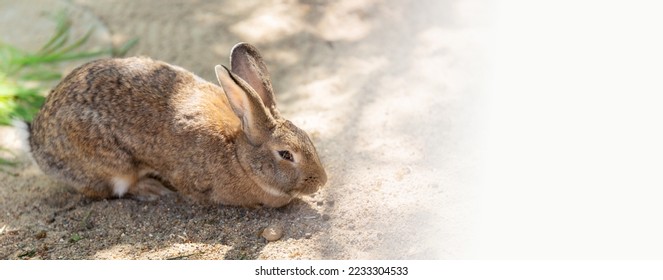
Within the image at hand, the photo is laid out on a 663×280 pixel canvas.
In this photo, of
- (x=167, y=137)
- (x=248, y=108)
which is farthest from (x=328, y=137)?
(x=167, y=137)

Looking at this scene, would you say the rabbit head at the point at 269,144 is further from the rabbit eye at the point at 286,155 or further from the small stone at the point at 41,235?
the small stone at the point at 41,235

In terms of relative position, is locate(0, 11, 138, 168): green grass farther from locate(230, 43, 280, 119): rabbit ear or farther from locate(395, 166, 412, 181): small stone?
locate(395, 166, 412, 181): small stone

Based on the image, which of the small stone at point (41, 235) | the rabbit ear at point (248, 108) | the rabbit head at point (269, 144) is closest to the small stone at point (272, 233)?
the rabbit head at point (269, 144)

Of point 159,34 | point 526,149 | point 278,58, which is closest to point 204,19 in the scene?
point 159,34

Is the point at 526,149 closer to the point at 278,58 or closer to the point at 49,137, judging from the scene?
the point at 278,58

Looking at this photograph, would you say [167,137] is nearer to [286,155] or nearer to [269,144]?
→ [269,144]
